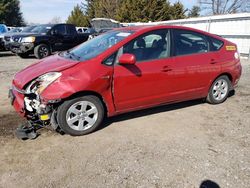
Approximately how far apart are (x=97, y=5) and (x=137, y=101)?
46.5 meters

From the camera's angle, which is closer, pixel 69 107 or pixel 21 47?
pixel 69 107

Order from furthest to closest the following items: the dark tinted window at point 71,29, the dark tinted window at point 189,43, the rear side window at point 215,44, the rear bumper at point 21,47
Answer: the dark tinted window at point 71,29
the rear bumper at point 21,47
the rear side window at point 215,44
the dark tinted window at point 189,43

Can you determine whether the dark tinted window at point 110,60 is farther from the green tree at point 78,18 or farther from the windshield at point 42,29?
the green tree at point 78,18

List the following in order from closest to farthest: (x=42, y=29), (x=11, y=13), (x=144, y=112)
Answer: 1. (x=144, y=112)
2. (x=42, y=29)
3. (x=11, y=13)

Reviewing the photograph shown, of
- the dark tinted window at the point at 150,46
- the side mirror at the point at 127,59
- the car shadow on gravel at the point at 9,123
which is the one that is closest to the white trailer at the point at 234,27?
the dark tinted window at the point at 150,46

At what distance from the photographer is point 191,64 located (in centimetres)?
494

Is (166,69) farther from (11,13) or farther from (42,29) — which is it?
(11,13)

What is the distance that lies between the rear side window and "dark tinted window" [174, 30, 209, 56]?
145 millimetres

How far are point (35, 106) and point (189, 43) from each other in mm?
2959

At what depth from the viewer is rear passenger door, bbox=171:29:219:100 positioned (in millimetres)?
4816

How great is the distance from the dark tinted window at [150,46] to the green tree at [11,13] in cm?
4474

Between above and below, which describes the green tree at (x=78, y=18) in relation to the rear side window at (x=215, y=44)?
above

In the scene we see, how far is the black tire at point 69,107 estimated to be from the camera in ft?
12.8

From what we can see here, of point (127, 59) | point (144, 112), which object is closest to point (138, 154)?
point (127, 59)
